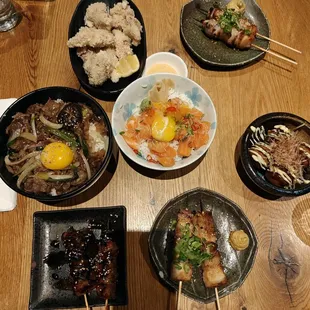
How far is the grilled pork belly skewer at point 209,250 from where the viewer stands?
7.13 ft

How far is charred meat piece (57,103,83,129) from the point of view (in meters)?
2.32

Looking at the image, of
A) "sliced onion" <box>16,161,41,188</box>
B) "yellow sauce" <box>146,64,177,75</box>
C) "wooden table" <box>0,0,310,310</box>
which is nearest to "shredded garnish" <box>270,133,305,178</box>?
"wooden table" <box>0,0,310,310</box>

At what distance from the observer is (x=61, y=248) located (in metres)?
2.30

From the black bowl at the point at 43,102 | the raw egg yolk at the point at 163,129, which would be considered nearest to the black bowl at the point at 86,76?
the black bowl at the point at 43,102

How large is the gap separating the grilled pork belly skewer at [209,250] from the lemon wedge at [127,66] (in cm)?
119

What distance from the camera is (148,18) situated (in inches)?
116

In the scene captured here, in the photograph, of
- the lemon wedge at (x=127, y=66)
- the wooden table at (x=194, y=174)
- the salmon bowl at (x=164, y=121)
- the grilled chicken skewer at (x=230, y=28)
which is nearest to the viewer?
the wooden table at (x=194, y=174)

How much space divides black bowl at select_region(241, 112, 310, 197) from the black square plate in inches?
36.0

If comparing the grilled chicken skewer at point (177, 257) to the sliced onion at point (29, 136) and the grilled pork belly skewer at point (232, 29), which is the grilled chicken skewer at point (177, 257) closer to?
the sliced onion at point (29, 136)

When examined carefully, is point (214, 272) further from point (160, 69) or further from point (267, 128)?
point (160, 69)

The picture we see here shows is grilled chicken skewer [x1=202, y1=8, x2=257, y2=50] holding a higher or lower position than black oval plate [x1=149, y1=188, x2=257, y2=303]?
higher

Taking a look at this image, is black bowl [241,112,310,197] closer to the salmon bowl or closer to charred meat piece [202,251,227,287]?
the salmon bowl

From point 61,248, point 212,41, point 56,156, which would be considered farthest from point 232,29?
point 61,248

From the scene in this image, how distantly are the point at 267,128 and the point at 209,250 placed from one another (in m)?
0.96
